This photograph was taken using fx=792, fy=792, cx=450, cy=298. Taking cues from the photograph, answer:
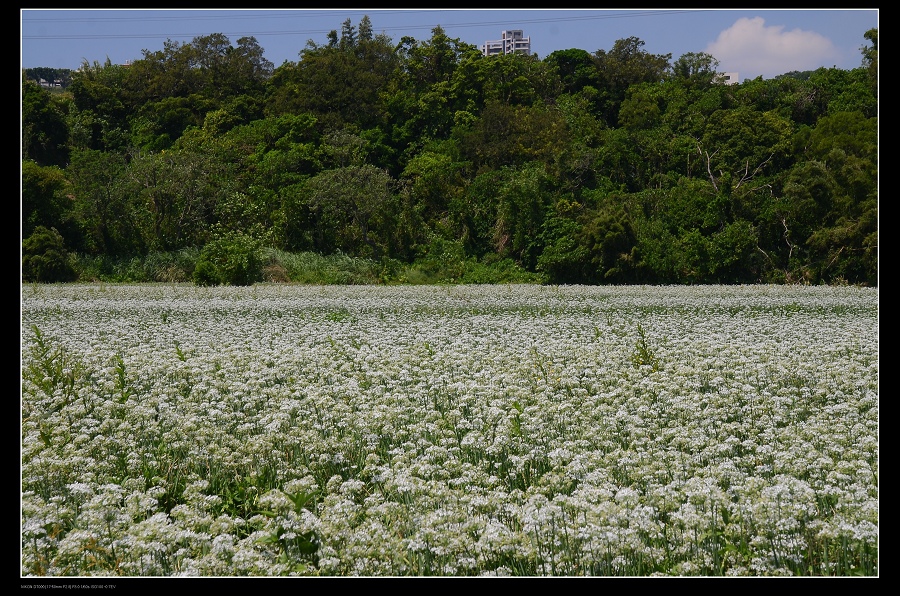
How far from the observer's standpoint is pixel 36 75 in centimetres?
5041

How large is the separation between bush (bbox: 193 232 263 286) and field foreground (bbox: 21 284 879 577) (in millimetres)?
15699

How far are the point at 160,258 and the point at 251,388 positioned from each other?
90.3ft

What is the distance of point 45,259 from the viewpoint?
99.7ft

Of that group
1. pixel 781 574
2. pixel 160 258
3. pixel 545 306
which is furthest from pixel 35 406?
pixel 160 258

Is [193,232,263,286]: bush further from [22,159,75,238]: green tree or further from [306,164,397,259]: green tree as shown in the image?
[22,159,75,238]: green tree

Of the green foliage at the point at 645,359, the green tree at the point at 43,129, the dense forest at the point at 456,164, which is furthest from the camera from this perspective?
the green tree at the point at 43,129

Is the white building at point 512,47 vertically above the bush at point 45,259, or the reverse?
the white building at point 512,47

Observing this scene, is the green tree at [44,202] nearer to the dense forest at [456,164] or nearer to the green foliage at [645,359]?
the dense forest at [456,164]

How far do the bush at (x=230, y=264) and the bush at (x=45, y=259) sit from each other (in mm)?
7070

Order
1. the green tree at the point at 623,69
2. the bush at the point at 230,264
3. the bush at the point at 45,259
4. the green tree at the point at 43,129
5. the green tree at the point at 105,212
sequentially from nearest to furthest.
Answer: the bush at the point at 230,264, the bush at the point at 45,259, the green tree at the point at 105,212, the green tree at the point at 43,129, the green tree at the point at 623,69

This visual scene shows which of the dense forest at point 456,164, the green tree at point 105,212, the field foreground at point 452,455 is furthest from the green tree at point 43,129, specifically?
the field foreground at point 452,455

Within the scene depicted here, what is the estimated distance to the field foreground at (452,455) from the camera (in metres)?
4.07

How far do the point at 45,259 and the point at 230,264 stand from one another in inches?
336

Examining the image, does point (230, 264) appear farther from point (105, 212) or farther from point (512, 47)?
point (512, 47)
